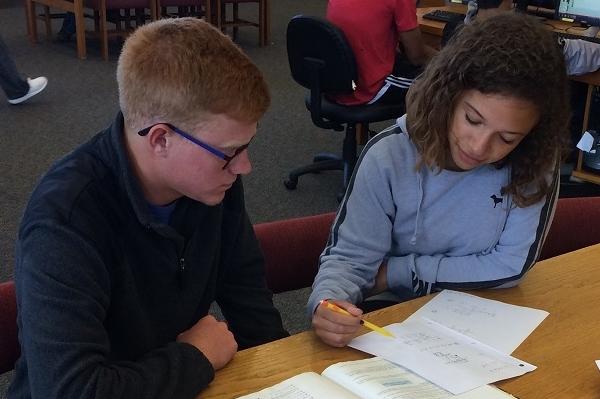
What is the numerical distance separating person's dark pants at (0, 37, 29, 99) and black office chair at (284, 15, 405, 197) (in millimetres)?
2119

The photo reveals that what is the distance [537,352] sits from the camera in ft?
3.69

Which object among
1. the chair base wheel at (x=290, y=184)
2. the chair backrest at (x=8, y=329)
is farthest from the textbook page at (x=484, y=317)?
the chair base wheel at (x=290, y=184)

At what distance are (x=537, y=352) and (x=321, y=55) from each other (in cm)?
211

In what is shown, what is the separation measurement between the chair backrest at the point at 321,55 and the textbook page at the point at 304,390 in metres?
2.14

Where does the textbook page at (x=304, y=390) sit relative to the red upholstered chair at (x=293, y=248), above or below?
above

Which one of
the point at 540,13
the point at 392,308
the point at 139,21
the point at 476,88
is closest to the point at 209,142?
the point at 392,308

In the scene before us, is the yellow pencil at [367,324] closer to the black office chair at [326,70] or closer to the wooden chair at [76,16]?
the black office chair at [326,70]

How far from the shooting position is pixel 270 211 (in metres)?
3.26

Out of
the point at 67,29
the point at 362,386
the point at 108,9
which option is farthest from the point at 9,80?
the point at 362,386

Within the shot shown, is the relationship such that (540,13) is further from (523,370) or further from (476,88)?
(523,370)

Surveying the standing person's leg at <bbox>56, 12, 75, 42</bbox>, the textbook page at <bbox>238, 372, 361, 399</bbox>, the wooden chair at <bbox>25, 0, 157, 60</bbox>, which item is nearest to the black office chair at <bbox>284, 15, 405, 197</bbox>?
the textbook page at <bbox>238, 372, 361, 399</bbox>

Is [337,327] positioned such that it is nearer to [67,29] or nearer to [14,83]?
[14,83]

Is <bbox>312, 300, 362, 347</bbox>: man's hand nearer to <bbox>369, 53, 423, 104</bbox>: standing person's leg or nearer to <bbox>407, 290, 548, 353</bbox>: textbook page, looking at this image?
<bbox>407, 290, 548, 353</bbox>: textbook page

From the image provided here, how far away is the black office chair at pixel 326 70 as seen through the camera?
117 inches
